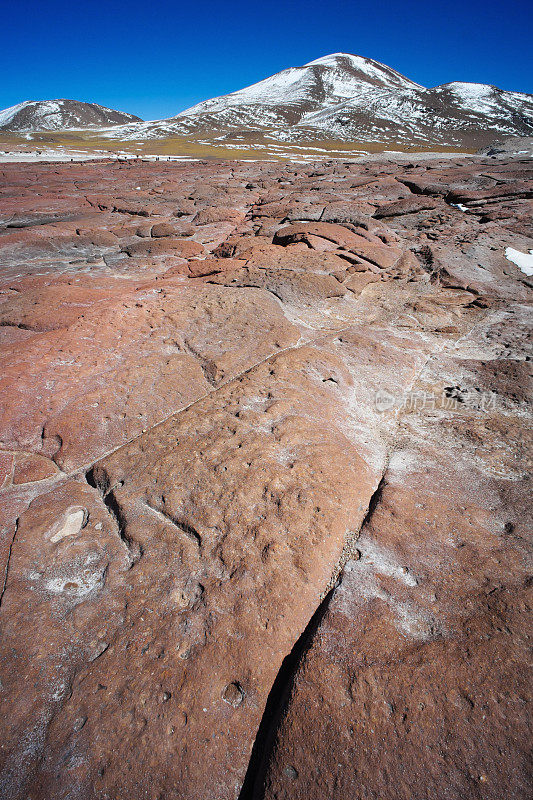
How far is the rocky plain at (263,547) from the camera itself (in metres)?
0.88

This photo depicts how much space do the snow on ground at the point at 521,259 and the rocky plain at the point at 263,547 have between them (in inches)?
33.0

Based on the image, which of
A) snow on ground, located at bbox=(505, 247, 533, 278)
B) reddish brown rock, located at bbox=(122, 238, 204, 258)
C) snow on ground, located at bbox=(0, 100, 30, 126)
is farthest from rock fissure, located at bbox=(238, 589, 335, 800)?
snow on ground, located at bbox=(0, 100, 30, 126)

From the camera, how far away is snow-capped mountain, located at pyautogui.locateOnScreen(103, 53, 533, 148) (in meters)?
66.3

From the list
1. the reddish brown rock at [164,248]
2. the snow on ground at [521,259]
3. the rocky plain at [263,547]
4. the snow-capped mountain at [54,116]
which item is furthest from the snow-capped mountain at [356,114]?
the rocky plain at [263,547]

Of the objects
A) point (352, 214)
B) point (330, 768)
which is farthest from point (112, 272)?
point (330, 768)

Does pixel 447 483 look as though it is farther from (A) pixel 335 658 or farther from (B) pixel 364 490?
(A) pixel 335 658

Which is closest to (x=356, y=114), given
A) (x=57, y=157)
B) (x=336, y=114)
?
(x=336, y=114)

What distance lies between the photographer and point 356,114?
7431 centimetres

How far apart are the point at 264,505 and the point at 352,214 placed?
4.96 meters

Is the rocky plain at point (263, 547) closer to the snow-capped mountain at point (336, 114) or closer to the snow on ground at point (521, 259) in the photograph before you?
the snow on ground at point (521, 259)

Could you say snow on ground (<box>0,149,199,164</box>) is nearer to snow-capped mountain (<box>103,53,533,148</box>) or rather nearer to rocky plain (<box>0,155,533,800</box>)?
rocky plain (<box>0,155,533,800</box>)

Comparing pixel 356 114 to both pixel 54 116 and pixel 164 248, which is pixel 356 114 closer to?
pixel 54 116

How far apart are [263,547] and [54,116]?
14194 cm

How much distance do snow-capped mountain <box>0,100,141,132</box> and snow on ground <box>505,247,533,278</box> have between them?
12819 cm
